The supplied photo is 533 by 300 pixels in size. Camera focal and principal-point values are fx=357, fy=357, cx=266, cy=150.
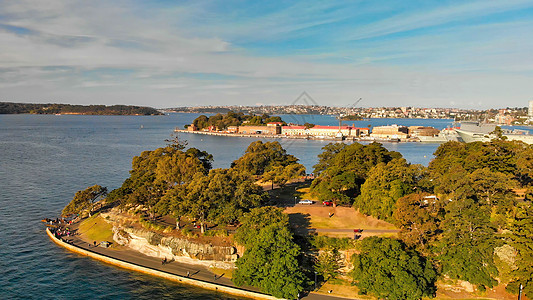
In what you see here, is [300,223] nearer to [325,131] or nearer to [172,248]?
[172,248]

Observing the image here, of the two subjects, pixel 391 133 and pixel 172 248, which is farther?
pixel 391 133

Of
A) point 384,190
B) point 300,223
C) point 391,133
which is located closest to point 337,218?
point 300,223

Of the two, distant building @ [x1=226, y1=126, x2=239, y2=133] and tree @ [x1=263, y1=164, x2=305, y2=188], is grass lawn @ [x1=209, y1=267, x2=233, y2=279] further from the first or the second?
distant building @ [x1=226, y1=126, x2=239, y2=133]

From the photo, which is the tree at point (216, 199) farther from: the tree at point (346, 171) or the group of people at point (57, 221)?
the group of people at point (57, 221)

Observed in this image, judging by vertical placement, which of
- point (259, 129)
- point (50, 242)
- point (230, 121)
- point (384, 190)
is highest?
point (230, 121)

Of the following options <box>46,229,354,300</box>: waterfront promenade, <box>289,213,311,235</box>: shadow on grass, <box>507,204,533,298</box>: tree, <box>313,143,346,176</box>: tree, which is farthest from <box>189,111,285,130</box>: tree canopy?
<box>507,204,533,298</box>: tree

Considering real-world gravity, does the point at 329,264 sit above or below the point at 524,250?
below

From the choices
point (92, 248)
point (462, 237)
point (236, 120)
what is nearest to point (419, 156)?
point (462, 237)
